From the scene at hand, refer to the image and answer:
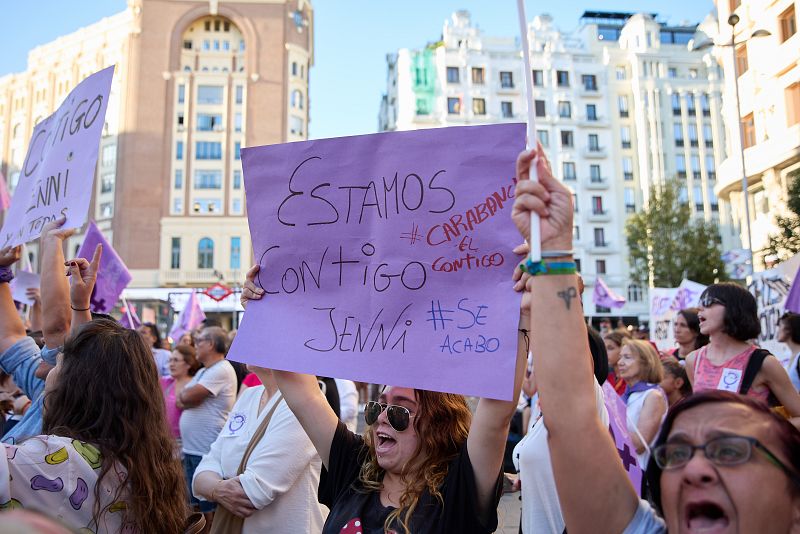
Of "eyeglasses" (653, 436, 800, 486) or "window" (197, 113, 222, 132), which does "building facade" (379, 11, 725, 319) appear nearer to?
"window" (197, 113, 222, 132)

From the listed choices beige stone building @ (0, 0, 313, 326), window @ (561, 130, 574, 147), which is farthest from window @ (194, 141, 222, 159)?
window @ (561, 130, 574, 147)

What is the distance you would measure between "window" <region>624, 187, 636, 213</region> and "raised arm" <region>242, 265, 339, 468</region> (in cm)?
5932

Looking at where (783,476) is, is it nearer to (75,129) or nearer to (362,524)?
(362,524)

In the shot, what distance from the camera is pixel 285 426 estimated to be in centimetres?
365

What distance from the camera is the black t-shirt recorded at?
7.77ft

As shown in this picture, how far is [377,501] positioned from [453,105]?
58453 mm

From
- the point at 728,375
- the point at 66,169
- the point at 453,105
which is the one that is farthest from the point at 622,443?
the point at 453,105

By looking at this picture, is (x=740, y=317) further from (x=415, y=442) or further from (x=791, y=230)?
(x=791, y=230)

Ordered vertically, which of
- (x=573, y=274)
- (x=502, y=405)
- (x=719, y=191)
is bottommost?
(x=502, y=405)

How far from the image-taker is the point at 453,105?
193 feet

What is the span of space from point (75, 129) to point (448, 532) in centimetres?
289

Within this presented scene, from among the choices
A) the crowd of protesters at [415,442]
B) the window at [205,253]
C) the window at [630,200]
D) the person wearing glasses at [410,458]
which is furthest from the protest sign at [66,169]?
the window at [630,200]

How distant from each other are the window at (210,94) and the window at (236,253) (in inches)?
472

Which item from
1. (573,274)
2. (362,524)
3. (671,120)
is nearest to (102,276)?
(362,524)
